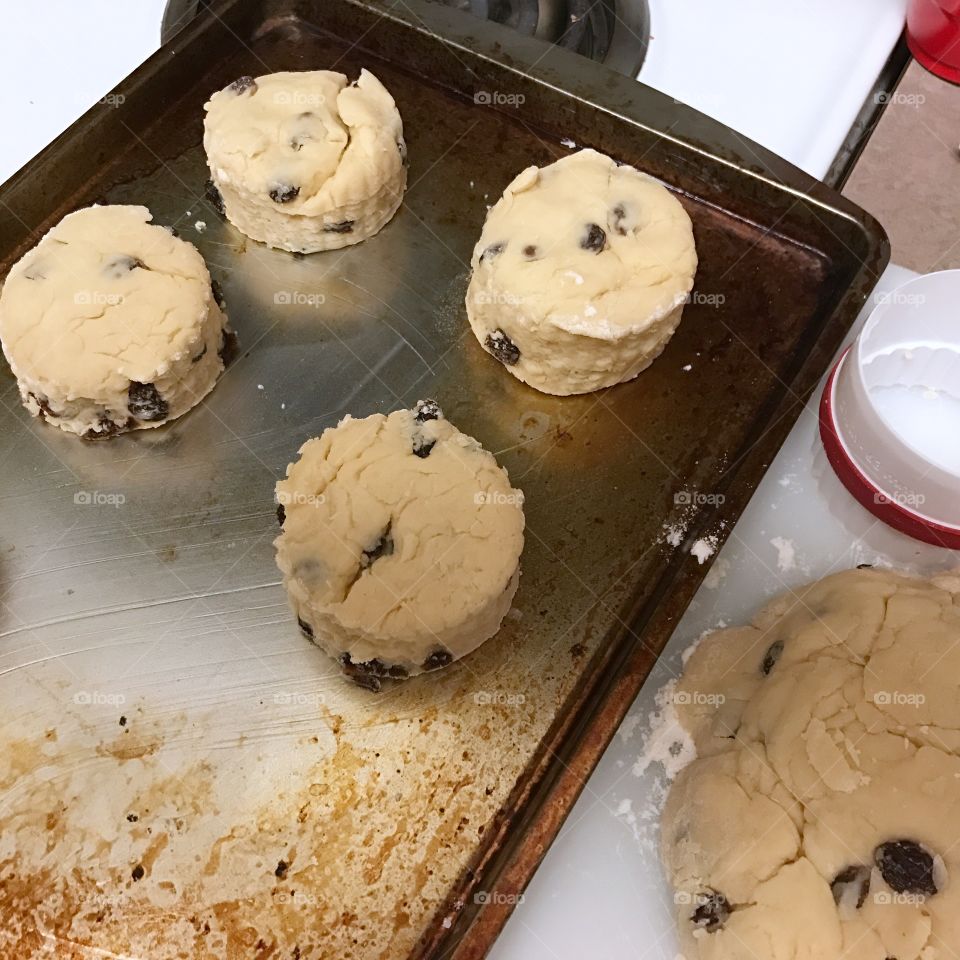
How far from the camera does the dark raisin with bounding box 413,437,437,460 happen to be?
224 cm

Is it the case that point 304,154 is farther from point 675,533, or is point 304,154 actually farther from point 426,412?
point 675,533

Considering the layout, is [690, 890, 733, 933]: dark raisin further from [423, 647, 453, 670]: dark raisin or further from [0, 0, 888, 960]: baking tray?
[423, 647, 453, 670]: dark raisin

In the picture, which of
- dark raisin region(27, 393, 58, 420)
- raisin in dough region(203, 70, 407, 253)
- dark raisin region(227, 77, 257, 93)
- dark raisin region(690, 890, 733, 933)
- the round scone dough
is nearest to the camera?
dark raisin region(690, 890, 733, 933)

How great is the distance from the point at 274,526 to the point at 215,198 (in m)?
1.13

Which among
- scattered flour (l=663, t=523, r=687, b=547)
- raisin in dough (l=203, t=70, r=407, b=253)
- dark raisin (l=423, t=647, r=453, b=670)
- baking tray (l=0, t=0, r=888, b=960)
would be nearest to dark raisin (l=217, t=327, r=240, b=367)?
baking tray (l=0, t=0, r=888, b=960)

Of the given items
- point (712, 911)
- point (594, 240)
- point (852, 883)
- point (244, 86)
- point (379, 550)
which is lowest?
point (712, 911)

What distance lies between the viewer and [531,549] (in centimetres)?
236

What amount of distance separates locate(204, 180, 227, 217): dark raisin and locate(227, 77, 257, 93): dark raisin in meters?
0.29

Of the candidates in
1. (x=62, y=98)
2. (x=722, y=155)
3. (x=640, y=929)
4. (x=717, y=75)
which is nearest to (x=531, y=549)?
(x=640, y=929)

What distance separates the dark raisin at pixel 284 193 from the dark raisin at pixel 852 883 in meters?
2.27

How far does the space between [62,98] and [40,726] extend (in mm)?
2194

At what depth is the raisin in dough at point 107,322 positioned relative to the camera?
7.54 ft

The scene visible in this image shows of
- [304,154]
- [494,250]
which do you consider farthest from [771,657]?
[304,154]

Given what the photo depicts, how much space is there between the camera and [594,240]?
91.7 inches
